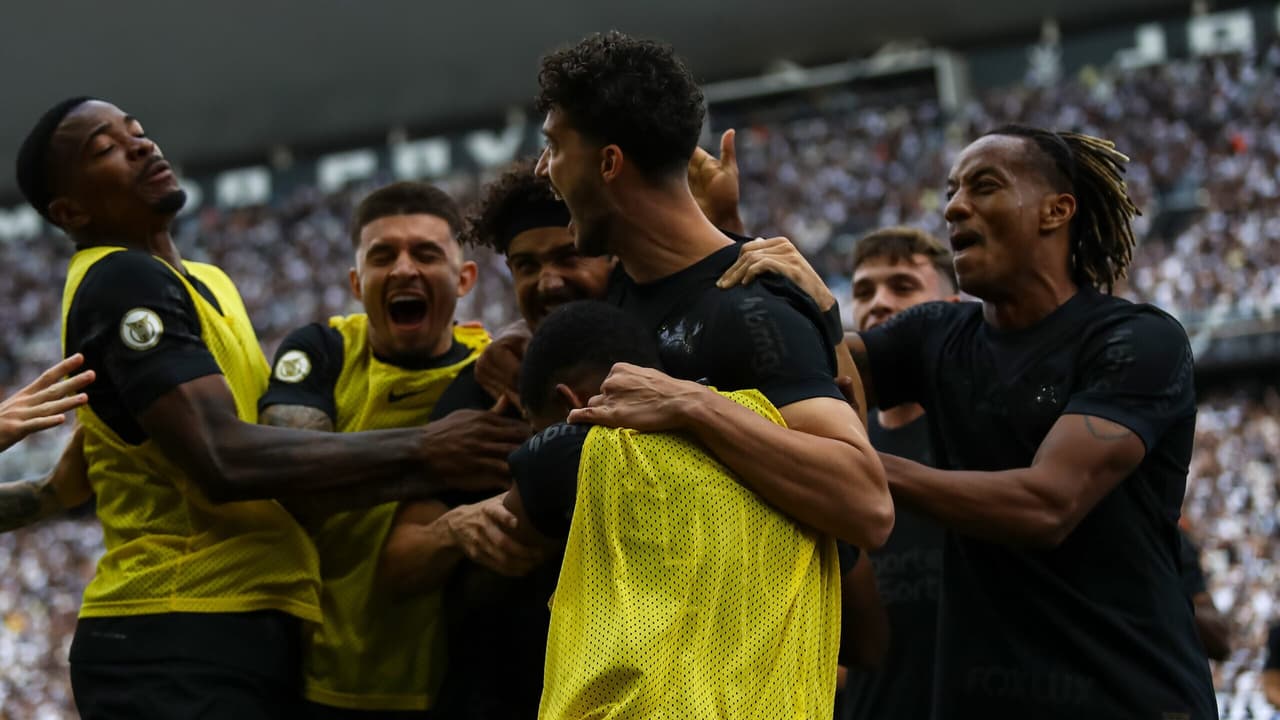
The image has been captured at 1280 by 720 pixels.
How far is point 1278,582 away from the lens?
1586 cm

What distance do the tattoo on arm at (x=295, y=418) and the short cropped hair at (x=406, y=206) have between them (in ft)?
2.45

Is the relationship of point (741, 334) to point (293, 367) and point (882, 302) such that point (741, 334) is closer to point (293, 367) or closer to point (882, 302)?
point (293, 367)

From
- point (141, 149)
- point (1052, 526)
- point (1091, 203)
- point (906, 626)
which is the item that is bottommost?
point (906, 626)

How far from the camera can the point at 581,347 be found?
9.23 ft

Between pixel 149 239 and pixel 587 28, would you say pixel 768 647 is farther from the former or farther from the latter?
pixel 587 28

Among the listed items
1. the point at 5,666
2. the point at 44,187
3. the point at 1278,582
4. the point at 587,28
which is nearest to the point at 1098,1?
the point at 587,28

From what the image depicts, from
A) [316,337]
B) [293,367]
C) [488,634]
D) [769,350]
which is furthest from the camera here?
[316,337]

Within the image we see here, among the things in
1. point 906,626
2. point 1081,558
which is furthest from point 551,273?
point 906,626

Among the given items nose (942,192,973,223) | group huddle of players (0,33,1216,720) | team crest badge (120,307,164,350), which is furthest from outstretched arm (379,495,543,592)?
nose (942,192,973,223)

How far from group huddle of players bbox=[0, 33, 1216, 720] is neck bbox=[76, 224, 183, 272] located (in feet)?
0.04

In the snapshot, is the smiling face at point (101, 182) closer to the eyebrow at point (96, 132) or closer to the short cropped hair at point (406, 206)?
the eyebrow at point (96, 132)

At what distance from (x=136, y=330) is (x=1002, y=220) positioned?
2.21m

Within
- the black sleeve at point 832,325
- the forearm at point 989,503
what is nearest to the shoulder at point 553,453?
the black sleeve at point 832,325

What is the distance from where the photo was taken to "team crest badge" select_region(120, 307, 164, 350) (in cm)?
349
